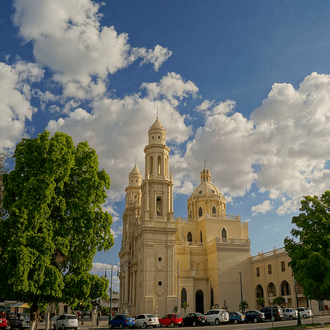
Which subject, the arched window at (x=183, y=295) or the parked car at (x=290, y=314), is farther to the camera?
the arched window at (x=183, y=295)

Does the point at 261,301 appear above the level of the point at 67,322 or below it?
above

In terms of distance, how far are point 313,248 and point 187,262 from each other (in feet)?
103

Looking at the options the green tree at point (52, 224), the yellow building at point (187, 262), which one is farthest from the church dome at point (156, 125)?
the green tree at point (52, 224)

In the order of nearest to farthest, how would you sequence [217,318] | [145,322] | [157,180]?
[145,322] → [217,318] → [157,180]

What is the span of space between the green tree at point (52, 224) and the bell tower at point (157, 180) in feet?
99.3

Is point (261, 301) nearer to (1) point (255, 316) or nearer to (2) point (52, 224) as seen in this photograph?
(1) point (255, 316)

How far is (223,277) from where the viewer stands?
5212cm

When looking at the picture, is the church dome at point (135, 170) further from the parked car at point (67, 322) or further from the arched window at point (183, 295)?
the parked car at point (67, 322)

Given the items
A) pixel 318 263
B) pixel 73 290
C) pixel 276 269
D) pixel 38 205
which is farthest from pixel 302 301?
pixel 38 205

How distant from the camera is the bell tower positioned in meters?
53.9

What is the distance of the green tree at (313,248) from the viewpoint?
24.5 metres

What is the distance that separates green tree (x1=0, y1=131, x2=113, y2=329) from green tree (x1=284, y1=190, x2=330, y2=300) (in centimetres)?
1319

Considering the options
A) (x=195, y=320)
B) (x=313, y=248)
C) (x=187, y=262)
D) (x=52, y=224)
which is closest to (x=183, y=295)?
(x=187, y=262)

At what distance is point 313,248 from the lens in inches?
1014
